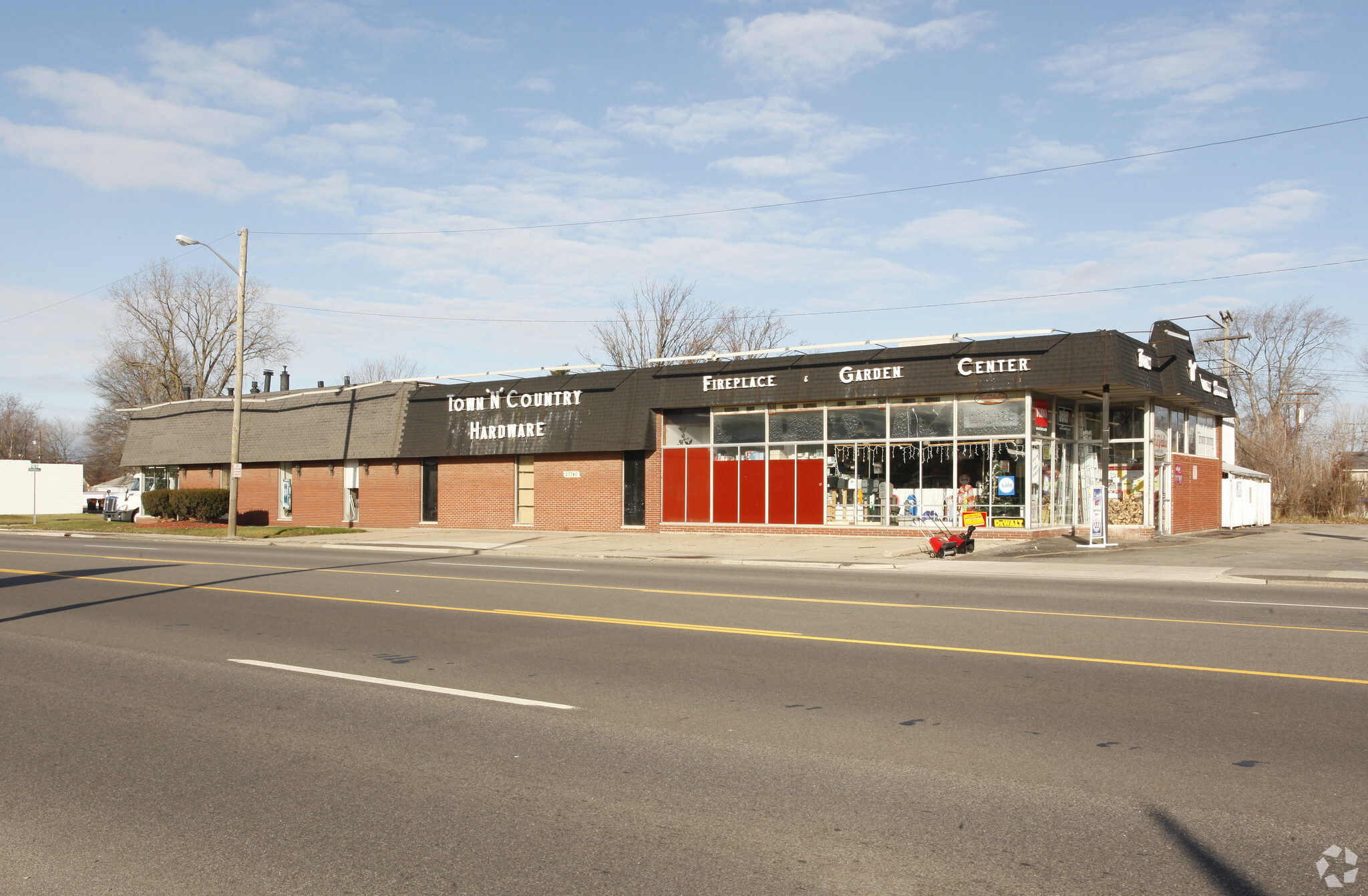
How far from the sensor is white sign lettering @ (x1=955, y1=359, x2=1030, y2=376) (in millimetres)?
24562

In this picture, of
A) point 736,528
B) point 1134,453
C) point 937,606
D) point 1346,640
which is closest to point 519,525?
point 736,528

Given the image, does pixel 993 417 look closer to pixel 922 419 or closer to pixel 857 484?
pixel 922 419

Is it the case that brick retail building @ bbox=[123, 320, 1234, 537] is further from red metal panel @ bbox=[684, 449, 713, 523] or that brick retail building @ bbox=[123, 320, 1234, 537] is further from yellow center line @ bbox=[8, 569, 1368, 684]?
yellow center line @ bbox=[8, 569, 1368, 684]

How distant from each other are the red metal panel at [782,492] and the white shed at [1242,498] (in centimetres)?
1597

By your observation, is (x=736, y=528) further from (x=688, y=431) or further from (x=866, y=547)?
(x=866, y=547)

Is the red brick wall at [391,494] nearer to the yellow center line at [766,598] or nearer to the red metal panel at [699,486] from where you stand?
the red metal panel at [699,486]

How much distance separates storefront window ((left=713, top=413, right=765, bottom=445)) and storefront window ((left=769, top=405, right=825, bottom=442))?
380mm

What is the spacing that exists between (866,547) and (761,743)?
17773 mm

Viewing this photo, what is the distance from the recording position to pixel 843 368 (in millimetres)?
26984

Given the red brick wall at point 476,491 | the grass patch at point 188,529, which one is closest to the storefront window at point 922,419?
the red brick wall at point 476,491

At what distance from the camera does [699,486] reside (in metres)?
30.0

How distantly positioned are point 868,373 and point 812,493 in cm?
385

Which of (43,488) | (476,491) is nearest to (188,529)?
(476,491)

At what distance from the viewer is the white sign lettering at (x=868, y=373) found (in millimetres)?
26250
